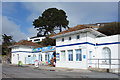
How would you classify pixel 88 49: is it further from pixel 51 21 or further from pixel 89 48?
pixel 51 21

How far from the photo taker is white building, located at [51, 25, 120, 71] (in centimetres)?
2014

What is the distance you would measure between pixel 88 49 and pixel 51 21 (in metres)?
34.0

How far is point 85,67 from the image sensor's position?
66.0 feet

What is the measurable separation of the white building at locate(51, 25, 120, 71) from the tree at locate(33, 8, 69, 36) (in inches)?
1158

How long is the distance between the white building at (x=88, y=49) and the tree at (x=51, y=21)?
1158 inches

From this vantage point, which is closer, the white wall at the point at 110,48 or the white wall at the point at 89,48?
the white wall at the point at 110,48

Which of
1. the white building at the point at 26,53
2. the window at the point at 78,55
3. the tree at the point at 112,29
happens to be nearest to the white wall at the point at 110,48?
the window at the point at 78,55

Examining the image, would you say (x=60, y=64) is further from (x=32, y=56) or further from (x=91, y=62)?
(x=32, y=56)

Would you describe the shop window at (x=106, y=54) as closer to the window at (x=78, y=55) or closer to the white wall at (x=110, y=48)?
the white wall at (x=110, y=48)

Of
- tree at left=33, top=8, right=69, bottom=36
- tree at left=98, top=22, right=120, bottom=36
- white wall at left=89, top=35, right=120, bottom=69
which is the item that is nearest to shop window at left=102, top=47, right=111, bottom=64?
white wall at left=89, top=35, right=120, bottom=69

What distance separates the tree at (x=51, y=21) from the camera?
173ft

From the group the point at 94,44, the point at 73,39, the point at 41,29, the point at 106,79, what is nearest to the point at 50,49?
the point at 73,39

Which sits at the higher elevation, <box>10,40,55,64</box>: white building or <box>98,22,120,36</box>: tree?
<box>98,22,120,36</box>: tree

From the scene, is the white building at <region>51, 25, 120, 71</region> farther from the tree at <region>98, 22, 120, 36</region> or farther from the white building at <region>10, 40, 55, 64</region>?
the tree at <region>98, 22, 120, 36</region>
